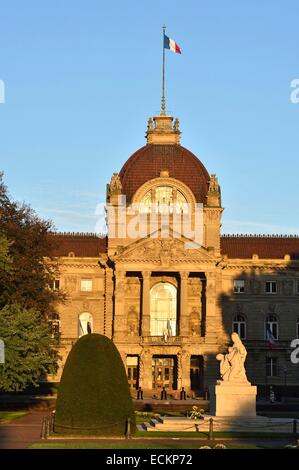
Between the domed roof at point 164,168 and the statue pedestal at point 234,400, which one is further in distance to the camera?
the domed roof at point 164,168

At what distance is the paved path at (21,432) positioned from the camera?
147 feet

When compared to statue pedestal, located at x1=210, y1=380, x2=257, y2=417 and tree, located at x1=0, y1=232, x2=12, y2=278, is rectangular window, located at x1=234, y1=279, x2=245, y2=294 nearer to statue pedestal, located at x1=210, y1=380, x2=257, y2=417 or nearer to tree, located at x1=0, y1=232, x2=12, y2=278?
tree, located at x1=0, y1=232, x2=12, y2=278

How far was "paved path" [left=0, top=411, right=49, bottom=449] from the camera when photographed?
44834 millimetres

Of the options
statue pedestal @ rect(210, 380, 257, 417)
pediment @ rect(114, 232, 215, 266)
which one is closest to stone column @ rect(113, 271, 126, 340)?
pediment @ rect(114, 232, 215, 266)

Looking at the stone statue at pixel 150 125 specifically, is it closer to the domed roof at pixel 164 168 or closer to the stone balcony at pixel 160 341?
the domed roof at pixel 164 168

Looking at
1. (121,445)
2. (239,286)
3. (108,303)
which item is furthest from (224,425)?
(239,286)

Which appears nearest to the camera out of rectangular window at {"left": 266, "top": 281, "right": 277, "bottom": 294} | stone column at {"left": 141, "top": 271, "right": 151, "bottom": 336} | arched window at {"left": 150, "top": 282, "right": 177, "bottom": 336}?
stone column at {"left": 141, "top": 271, "right": 151, "bottom": 336}

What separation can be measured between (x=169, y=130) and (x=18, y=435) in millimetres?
65425

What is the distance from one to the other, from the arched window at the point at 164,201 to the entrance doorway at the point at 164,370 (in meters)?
14.5

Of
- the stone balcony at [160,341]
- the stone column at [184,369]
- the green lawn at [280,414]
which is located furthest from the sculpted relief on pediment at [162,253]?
the green lawn at [280,414]

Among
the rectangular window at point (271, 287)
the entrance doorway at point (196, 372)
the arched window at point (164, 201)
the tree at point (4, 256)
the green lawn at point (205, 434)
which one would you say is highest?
the arched window at point (164, 201)

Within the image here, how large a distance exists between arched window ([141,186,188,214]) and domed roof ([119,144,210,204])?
1.60 m

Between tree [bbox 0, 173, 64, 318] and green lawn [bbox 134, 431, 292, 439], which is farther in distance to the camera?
tree [bbox 0, 173, 64, 318]

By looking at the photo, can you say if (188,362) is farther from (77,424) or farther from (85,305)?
(77,424)
